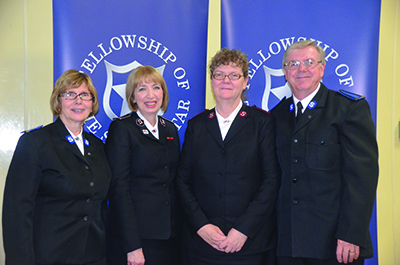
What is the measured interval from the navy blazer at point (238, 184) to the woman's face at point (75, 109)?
0.73 meters

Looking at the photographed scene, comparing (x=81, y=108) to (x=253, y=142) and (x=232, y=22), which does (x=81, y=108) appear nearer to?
(x=253, y=142)

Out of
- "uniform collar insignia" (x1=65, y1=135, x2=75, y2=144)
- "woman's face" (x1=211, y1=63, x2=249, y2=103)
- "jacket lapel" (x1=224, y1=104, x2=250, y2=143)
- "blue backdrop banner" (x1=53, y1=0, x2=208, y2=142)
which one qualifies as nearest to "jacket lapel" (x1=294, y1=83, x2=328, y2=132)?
"jacket lapel" (x1=224, y1=104, x2=250, y2=143)

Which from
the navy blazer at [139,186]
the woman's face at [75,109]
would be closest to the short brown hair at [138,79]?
the navy blazer at [139,186]

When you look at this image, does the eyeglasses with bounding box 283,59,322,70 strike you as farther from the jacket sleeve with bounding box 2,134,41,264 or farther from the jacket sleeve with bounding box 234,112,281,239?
the jacket sleeve with bounding box 2,134,41,264

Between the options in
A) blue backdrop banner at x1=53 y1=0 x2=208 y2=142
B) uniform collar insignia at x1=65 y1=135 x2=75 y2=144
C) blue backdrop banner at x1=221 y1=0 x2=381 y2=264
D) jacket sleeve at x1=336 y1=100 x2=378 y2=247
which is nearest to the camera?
jacket sleeve at x1=336 y1=100 x2=378 y2=247

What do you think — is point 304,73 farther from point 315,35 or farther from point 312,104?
point 315,35

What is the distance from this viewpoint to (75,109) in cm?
182

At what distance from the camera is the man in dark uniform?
5.51ft

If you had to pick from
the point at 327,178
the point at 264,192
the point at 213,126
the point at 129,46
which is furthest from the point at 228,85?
the point at 129,46

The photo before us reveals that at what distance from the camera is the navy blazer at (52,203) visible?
1540 millimetres

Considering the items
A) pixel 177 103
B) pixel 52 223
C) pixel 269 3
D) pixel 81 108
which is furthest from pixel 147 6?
pixel 52 223

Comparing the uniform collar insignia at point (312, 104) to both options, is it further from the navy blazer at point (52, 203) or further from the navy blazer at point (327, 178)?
the navy blazer at point (52, 203)

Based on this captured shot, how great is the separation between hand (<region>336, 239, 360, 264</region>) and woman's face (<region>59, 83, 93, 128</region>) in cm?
163

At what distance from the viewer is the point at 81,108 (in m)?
1.82
